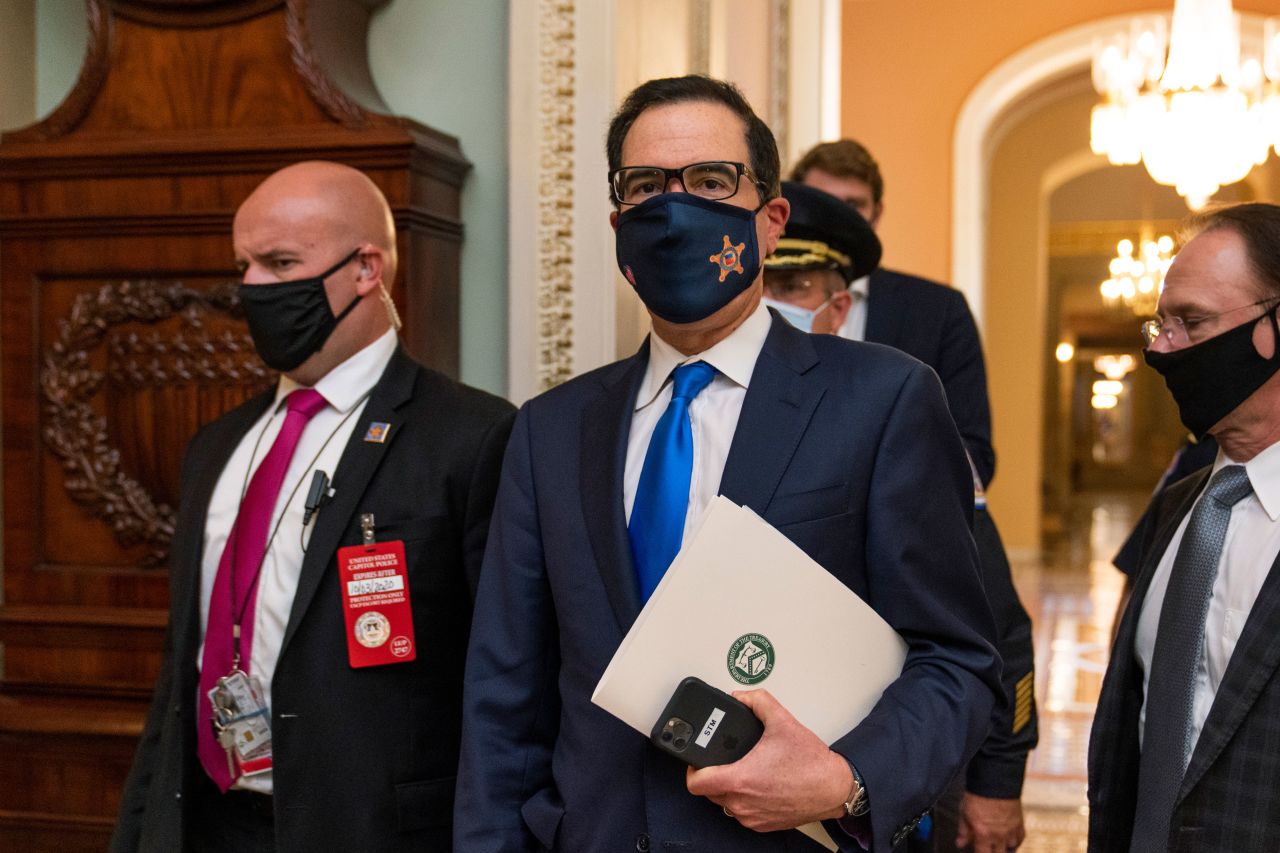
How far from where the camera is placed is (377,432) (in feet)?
7.72

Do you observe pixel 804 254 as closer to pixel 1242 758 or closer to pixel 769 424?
pixel 769 424

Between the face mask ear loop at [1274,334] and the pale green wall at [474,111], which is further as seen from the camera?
the pale green wall at [474,111]

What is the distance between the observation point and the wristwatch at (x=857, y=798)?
155cm

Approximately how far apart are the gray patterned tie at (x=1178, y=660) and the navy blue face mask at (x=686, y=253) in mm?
915

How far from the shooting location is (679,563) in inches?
60.1

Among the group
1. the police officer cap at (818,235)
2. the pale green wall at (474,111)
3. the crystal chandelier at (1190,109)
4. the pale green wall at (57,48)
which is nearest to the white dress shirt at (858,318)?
the police officer cap at (818,235)

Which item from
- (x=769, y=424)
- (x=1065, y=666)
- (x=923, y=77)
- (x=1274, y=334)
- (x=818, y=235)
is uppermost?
(x=923, y=77)

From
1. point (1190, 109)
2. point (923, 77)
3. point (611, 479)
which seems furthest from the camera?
point (923, 77)

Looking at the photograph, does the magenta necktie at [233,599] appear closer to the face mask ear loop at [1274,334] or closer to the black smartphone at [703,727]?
the black smartphone at [703,727]

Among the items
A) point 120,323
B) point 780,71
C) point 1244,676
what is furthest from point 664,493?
point 780,71

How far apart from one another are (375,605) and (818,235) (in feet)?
3.80

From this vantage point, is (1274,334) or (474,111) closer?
(1274,334)

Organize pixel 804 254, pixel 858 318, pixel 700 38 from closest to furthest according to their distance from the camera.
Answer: pixel 804 254, pixel 858 318, pixel 700 38

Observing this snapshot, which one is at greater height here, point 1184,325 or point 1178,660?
point 1184,325
